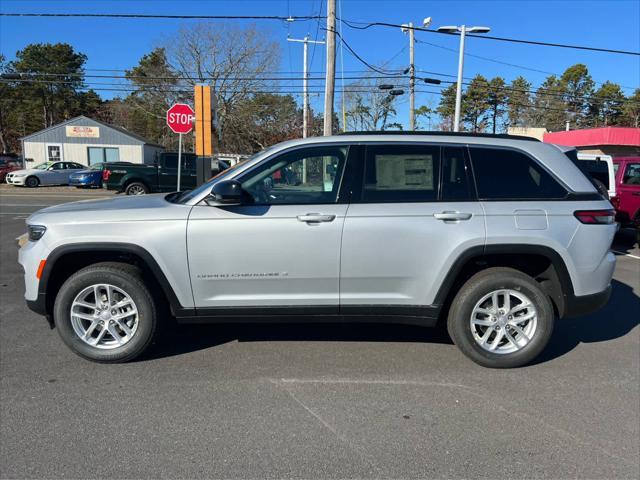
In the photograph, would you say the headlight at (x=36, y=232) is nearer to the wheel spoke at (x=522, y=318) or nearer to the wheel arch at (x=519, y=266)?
the wheel arch at (x=519, y=266)

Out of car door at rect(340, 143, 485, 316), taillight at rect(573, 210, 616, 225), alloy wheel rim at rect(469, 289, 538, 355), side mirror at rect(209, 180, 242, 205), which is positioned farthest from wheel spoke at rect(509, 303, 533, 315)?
side mirror at rect(209, 180, 242, 205)

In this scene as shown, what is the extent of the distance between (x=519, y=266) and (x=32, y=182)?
30175mm

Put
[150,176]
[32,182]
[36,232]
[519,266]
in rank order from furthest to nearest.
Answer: [32,182], [150,176], [519,266], [36,232]

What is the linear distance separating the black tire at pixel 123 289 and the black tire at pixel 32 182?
28.0 metres

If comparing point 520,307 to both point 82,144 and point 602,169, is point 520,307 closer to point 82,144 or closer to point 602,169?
point 602,169

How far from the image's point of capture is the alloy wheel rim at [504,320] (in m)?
3.72

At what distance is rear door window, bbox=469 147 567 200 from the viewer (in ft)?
12.1

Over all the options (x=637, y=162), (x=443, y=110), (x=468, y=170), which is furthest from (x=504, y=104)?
(x=468, y=170)

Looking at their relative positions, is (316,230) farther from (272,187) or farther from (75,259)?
(75,259)

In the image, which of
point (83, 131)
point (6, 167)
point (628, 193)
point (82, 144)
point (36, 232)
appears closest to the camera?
point (36, 232)

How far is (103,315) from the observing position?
3707 mm

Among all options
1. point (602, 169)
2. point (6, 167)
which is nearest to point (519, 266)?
point (602, 169)

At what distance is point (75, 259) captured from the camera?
12.3 feet

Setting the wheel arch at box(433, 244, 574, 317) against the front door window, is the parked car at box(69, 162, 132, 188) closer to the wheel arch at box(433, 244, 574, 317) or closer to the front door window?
the front door window
